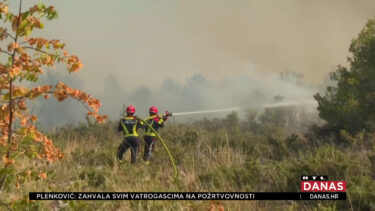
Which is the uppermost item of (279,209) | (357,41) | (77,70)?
(357,41)

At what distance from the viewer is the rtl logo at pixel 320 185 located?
15.1 ft

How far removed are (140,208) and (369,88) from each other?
10.7 metres

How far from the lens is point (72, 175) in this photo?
273 inches

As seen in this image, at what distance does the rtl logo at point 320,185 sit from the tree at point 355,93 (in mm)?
7456

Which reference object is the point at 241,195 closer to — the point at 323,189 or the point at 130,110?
the point at 323,189

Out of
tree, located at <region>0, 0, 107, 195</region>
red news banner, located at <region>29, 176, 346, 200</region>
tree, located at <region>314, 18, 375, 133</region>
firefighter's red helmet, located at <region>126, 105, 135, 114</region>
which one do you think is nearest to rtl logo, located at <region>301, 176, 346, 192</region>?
red news banner, located at <region>29, 176, 346, 200</region>

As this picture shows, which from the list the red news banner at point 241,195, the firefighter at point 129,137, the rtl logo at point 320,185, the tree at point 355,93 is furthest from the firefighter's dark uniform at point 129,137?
the tree at point 355,93

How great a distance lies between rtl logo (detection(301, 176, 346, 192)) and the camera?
461cm

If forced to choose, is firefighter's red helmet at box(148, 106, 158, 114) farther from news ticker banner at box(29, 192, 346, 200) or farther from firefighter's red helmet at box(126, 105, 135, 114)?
news ticker banner at box(29, 192, 346, 200)

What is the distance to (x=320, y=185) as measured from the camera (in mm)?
4777

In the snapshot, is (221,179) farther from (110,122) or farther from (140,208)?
(110,122)

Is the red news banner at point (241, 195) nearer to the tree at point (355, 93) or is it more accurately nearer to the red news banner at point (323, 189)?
the red news banner at point (323, 189)

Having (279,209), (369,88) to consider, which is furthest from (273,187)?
(369,88)

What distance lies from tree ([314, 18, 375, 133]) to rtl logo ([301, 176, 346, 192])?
294 inches
